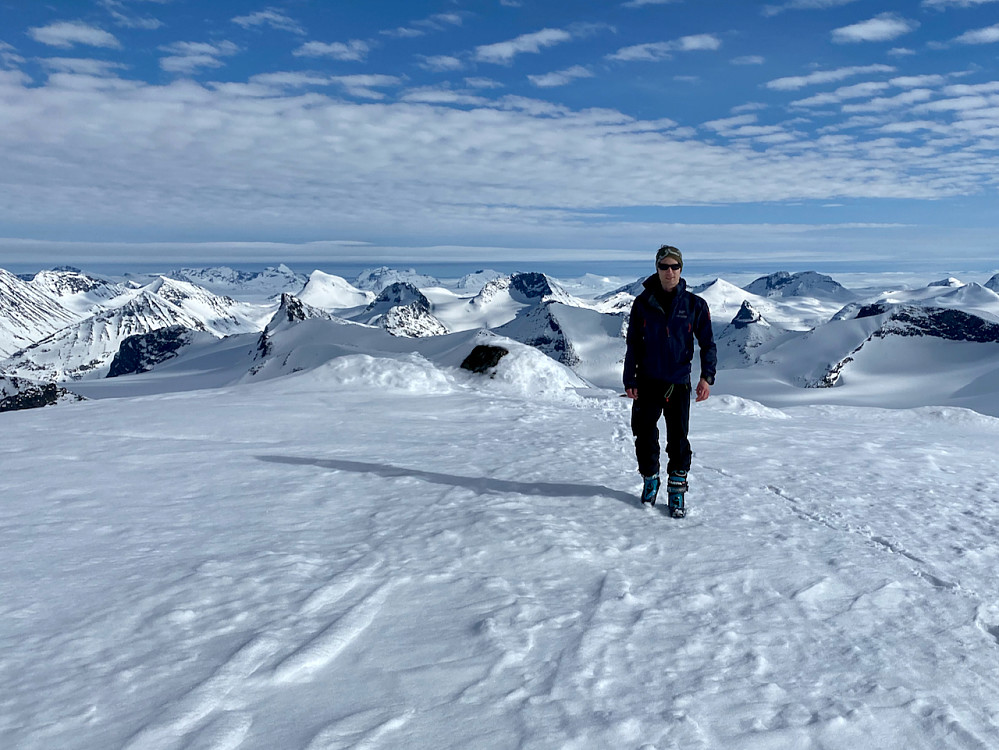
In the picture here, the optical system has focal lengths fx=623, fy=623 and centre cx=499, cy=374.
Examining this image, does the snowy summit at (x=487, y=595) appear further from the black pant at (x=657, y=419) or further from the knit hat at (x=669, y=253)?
the knit hat at (x=669, y=253)

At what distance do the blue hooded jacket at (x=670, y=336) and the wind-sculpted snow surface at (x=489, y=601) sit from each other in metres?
1.65

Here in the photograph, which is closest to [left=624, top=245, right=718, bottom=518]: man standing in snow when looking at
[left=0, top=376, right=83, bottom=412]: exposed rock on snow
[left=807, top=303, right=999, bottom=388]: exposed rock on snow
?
[left=0, top=376, right=83, bottom=412]: exposed rock on snow

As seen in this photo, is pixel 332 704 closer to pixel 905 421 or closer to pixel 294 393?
pixel 294 393

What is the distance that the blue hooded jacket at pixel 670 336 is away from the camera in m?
7.16

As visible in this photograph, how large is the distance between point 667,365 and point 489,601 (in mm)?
3634

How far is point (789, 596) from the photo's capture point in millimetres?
4906

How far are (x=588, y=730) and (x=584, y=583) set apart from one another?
76.3 inches

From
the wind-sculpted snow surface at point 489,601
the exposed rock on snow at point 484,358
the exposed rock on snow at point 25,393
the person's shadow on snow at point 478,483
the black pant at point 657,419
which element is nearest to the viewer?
the wind-sculpted snow surface at point 489,601

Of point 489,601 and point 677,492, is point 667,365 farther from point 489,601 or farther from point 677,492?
point 489,601

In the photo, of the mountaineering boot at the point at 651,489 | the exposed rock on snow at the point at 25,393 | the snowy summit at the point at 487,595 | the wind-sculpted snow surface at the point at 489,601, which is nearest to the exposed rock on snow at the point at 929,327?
the snowy summit at the point at 487,595

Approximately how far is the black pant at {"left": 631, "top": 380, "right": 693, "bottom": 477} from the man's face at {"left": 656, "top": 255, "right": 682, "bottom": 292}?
3.80 feet

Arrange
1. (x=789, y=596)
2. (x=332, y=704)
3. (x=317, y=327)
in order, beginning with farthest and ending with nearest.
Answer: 1. (x=317, y=327)
2. (x=789, y=596)
3. (x=332, y=704)

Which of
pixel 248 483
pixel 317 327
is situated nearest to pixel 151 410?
pixel 248 483

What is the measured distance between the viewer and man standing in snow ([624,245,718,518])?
23.2 feet
